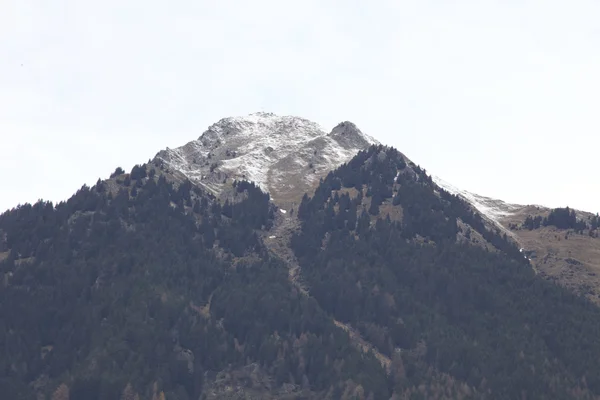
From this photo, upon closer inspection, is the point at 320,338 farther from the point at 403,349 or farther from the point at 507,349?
the point at 507,349

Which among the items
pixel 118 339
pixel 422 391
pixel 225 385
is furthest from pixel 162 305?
pixel 422 391

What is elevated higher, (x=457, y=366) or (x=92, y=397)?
(x=457, y=366)

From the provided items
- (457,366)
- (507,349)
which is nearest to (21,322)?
(457,366)

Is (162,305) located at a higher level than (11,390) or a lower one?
higher

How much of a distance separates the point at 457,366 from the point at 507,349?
559 inches

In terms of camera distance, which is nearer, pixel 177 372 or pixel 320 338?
pixel 177 372

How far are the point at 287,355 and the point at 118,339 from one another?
3932 centimetres

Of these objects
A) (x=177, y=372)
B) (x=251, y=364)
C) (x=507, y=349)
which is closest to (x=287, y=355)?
(x=251, y=364)

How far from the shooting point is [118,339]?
186m

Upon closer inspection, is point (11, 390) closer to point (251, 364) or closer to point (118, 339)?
point (118, 339)

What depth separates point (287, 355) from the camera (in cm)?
18962

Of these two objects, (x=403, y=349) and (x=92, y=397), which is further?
(x=403, y=349)

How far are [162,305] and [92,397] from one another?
3272 centimetres

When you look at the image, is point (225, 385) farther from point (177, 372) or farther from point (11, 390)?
point (11, 390)
